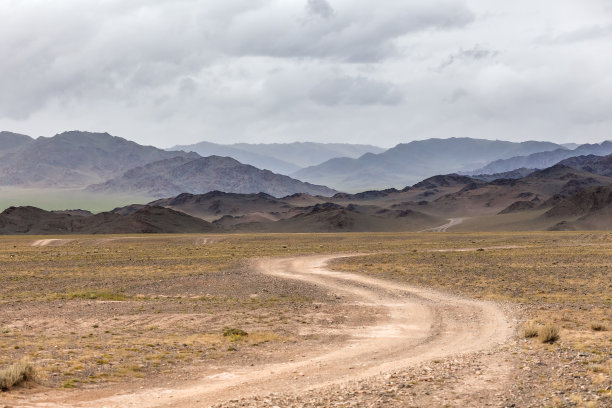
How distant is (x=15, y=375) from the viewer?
15203mm

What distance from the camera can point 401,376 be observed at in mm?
16688

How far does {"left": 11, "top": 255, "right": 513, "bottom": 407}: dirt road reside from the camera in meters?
15.1

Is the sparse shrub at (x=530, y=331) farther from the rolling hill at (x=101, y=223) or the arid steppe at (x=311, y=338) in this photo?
the rolling hill at (x=101, y=223)

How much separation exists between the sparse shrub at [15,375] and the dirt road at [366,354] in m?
0.94

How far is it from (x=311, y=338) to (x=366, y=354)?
3.65 metres

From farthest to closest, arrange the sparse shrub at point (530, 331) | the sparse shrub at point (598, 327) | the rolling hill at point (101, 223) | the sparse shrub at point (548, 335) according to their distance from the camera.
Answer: the rolling hill at point (101, 223) < the sparse shrub at point (598, 327) < the sparse shrub at point (530, 331) < the sparse shrub at point (548, 335)

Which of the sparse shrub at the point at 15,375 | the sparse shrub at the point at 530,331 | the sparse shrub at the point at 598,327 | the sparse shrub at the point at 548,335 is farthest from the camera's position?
the sparse shrub at the point at 598,327

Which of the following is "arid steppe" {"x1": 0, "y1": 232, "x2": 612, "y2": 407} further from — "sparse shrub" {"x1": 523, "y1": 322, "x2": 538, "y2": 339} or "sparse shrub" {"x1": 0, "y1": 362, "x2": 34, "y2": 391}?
"sparse shrub" {"x1": 0, "y1": 362, "x2": 34, "y2": 391}

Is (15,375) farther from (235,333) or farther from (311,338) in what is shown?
(311,338)

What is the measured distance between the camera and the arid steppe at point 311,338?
1532 cm

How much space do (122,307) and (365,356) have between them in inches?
622

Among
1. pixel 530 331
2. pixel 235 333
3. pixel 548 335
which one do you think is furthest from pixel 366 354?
pixel 530 331

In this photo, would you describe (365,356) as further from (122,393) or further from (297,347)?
(122,393)

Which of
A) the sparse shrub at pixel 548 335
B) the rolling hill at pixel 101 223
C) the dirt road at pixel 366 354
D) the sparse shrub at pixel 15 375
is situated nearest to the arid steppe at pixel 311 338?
the dirt road at pixel 366 354
